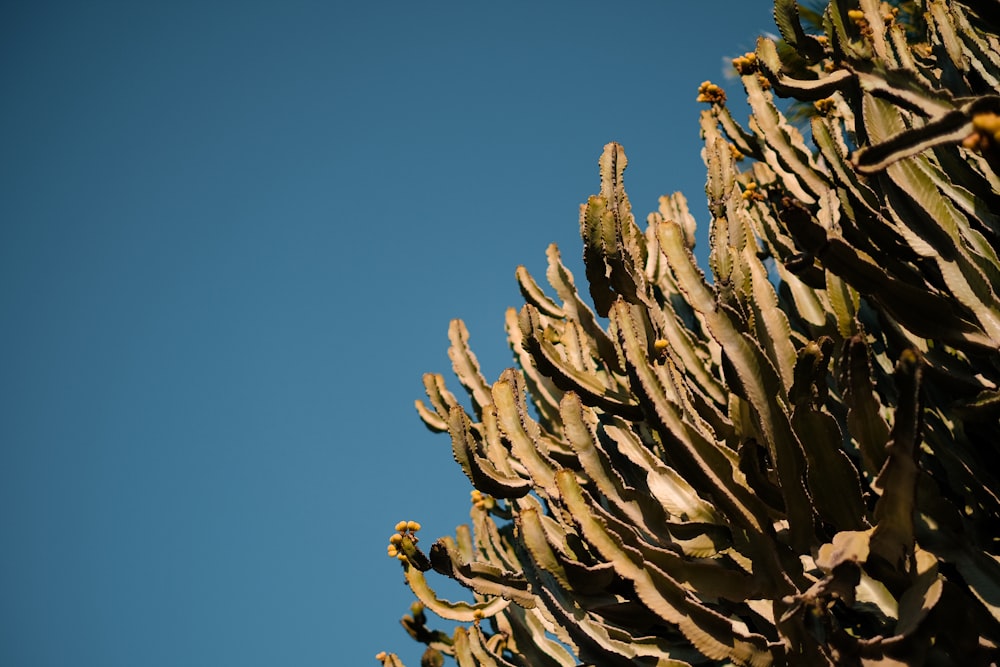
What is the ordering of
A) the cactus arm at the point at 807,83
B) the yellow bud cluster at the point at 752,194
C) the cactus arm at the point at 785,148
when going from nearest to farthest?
the cactus arm at the point at 807,83 < the cactus arm at the point at 785,148 < the yellow bud cluster at the point at 752,194

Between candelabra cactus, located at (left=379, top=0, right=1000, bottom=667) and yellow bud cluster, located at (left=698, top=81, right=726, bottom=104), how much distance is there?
0.80m

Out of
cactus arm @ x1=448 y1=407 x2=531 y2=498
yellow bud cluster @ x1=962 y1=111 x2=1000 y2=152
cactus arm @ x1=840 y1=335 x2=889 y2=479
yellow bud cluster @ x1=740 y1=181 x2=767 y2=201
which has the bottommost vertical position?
cactus arm @ x1=840 y1=335 x2=889 y2=479

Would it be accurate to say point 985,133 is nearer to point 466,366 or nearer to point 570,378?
point 570,378

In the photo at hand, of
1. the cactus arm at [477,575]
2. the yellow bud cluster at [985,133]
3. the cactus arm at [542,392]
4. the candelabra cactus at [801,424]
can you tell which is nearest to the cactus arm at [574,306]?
the candelabra cactus at [801,424]

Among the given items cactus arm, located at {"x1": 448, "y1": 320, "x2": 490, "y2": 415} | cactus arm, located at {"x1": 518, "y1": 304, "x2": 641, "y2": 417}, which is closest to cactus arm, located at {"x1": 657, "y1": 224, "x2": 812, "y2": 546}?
cactus arm, located at {"x1": 518, "y1": 304, "x2": 641, "y2": 417}

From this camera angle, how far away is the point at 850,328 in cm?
251

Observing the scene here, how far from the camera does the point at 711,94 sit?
14.0 feet

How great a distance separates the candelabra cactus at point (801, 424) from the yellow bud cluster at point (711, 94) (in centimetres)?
80

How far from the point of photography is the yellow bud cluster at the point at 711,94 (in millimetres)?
4250

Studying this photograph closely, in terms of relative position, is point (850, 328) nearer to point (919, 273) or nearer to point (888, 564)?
point (919, 273)

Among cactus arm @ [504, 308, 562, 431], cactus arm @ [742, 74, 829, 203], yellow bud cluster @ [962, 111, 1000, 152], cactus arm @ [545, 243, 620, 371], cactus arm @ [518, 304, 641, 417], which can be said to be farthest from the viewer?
cactus arm @ [504, 308, 562, 431]

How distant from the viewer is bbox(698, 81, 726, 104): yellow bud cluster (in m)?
4.25

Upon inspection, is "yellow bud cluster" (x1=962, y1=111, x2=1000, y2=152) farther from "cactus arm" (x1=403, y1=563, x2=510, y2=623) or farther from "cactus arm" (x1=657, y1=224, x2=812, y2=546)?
"cactus arm" (x1=403, y1=563, x2=510, y2=623)

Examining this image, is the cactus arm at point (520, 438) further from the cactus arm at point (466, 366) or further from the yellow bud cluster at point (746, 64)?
the yellow bud cluster at point (746, 64)
